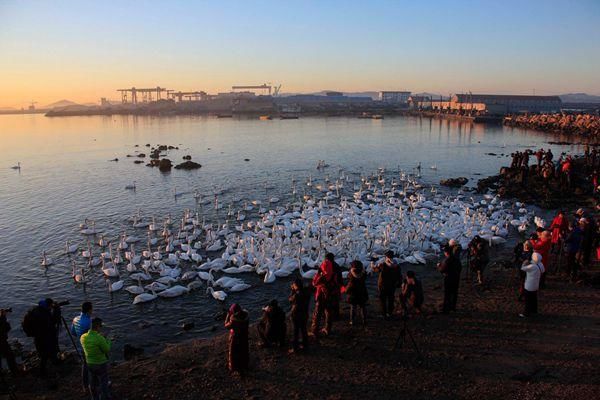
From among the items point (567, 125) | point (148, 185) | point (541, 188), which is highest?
point (567, 125)

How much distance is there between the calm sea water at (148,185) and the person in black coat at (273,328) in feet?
8.62

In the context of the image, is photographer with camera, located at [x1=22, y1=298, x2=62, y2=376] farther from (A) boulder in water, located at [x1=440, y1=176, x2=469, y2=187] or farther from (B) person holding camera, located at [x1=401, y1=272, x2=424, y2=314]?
(A) boulder in water, located at [x1=440, y1=176, x2=469, y2=187]

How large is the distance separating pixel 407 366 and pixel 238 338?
3464mm

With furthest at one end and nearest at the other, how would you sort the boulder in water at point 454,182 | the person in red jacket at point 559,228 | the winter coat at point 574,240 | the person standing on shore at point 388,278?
the boulder in water at point 454,182
the person in red jacket at point 559,228
the winter coat at point 574,240
the person standing on shore at point 388,278

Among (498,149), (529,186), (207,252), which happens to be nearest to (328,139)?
(498,149)

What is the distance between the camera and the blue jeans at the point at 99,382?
7.23m

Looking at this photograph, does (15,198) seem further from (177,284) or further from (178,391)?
(178,391)

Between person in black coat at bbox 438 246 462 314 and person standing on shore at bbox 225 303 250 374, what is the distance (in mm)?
5076

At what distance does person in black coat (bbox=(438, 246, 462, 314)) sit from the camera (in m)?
10.2

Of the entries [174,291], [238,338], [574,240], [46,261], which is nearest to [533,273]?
[574,240]

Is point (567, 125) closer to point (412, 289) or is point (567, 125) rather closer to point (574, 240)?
point (574, 240)

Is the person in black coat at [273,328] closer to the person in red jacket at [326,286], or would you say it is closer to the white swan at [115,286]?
the person in red jacket at [326,286]

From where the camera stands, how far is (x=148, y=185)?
33.8 meters

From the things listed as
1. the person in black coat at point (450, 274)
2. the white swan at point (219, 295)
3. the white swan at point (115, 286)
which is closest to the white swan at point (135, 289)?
the white swan at point (115, 286)
